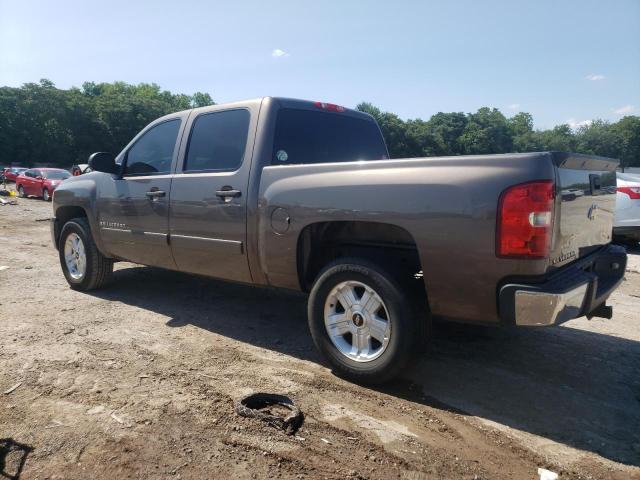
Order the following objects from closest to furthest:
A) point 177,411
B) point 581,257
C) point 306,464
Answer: point 306,464, point 177,411, point 581,257

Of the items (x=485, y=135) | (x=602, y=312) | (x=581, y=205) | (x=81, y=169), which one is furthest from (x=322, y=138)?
(x=485, y=135)

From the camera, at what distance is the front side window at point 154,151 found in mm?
4680

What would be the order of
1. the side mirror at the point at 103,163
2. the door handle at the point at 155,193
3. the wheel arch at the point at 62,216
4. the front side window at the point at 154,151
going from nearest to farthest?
the door handle at the point at 155,193, the front side window at the point at 154,151, the side mirror at the point at 103,163, the wheel arch at the point at 62,216

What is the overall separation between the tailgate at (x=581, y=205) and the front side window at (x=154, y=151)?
3.47m

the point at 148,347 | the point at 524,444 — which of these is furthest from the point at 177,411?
the point at 524,444

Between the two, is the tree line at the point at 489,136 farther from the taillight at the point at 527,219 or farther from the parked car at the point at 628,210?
the taillight at the point at 527,219

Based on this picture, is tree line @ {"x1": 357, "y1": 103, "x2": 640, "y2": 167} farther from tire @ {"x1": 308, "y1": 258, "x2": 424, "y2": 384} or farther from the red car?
tire @ {"x1": 308, "y1": 258, "x2": 424, "y2": 384}

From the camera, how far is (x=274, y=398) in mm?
2973

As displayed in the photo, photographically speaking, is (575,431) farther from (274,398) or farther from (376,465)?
(274,398)

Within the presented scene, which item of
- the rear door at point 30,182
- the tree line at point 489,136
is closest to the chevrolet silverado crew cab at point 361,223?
the rear door at point 30,182

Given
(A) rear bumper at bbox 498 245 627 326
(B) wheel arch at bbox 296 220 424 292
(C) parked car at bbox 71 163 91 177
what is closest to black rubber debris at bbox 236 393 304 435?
(B) wheel arch at bbox 296 220 424 292

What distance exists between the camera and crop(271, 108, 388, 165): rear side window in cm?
396

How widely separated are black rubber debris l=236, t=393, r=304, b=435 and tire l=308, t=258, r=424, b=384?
52cm

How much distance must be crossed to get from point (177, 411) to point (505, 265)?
210 cm
